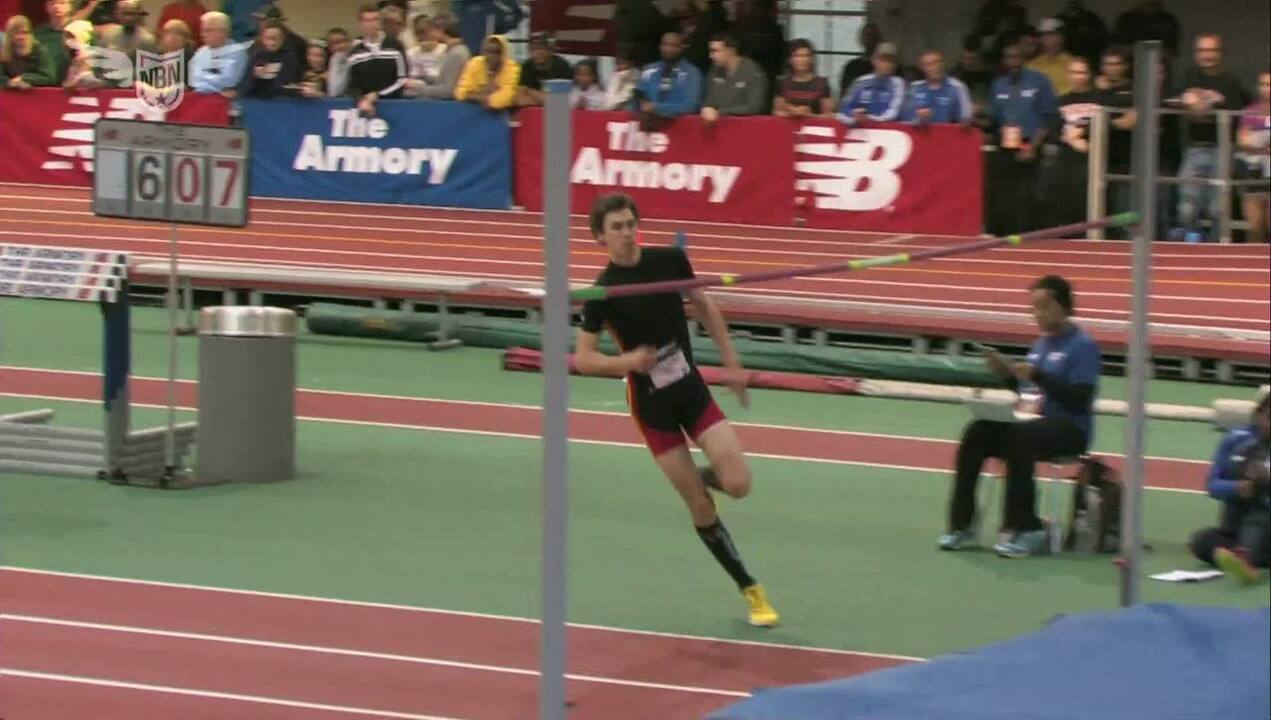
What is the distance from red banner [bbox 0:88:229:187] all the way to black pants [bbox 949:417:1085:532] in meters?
16.1

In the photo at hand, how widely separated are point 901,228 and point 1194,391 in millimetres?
6536

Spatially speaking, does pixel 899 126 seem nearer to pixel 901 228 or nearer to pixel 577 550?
pixel 901 228

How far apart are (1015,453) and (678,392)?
2.25 metres

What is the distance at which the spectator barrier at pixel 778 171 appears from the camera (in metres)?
21.3

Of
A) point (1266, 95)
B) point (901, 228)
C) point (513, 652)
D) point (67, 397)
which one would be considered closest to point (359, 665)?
point (513, 652)

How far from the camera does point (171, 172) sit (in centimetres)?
1256

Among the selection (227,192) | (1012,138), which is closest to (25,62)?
→ (1012,138)

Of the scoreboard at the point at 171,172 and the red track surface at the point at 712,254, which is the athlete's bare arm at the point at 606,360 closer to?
the scoreboard at the point at 171,172

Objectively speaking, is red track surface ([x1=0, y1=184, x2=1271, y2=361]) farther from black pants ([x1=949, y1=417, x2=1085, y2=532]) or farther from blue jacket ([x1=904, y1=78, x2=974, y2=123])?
black pants ([x1=949, y1=417, x2=1085, y2=532])

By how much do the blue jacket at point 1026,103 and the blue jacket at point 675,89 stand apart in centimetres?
330

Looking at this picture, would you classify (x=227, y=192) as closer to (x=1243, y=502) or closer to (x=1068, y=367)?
(x=1068, y=367)

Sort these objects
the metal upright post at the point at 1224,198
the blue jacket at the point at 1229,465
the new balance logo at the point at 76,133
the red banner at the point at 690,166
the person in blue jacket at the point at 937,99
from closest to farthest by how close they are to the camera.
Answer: the metal upright post at the point at 1224,198 < the blue jacket at the point at 1229,465 < the person in blue jacket at the point at 937,99 < the red banner at the point at 690,166 < the new balance logo at the point at 76,133

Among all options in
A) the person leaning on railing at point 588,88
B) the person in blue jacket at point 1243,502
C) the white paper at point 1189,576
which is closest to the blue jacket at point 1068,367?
the person in blue jacket at point 1243,502

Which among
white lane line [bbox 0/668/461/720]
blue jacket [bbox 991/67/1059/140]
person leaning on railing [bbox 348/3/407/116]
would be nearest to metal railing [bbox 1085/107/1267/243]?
blue jacket [bbox 991/67/1059/140]
